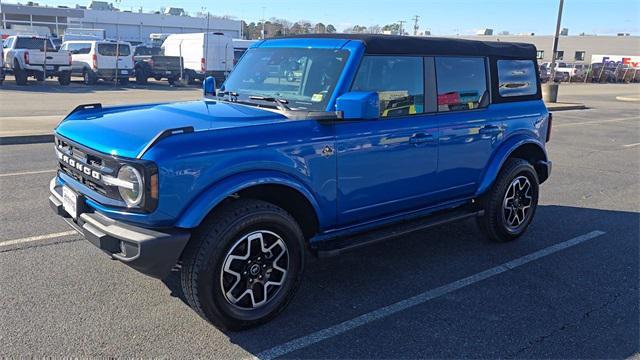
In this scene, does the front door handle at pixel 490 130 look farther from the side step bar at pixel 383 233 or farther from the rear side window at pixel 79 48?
the rear side window at pixel 79 48

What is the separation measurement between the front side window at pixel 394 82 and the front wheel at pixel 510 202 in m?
1.33

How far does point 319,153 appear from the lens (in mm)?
3740

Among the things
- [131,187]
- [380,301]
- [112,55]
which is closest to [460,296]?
[380,301]

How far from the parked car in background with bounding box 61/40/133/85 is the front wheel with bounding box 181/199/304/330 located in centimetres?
2293

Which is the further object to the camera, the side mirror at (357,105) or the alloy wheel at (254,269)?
the side mirror at (357,105)

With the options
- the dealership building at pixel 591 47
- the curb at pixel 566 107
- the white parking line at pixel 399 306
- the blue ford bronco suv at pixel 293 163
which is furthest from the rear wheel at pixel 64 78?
the dealership building at pixel 591 47

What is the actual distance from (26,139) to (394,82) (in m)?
8.51

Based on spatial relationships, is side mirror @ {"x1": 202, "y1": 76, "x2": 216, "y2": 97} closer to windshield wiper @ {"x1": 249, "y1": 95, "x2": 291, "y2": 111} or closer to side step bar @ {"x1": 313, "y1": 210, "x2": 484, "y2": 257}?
windshield wiper @ {"x1": 249, "y1": 95, "x2": 291, "y2": 111}

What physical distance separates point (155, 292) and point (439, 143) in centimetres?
258

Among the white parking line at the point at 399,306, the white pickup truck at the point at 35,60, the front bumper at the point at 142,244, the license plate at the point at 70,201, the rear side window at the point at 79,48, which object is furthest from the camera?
the rear side window at the point at 79,48

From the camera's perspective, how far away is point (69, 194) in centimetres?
369

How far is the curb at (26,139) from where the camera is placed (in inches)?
392

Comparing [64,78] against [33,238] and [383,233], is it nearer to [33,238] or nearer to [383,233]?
[33,238]

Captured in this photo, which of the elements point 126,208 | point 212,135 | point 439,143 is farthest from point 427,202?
point 126,208
